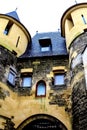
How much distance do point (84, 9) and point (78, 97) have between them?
606cm

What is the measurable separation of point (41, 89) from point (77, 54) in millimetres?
2520

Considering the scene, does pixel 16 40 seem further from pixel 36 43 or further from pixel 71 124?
pixel 71 124

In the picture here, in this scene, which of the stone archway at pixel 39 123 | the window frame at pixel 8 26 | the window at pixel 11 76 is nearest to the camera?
the stone archway at pixel 39 123

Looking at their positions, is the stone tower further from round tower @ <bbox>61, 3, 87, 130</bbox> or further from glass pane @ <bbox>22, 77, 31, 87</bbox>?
round tower @ <bbox>61, 3, 87, 130</bbox>

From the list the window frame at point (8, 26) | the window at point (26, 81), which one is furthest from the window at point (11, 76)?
the window frame at point (8, 26)

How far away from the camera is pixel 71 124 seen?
1027cm

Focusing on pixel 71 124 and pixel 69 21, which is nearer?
pixel 71 124

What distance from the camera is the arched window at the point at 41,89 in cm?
1168

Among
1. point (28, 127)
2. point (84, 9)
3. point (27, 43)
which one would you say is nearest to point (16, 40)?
point (27, 43)

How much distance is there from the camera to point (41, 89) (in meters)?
11.9

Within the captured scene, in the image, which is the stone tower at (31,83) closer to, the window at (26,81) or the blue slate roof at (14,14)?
the window at (26,81)

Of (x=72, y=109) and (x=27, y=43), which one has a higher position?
(x=27, y=43)

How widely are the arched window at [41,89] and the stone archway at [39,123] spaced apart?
118cm

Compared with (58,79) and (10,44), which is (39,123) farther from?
(10,44)
